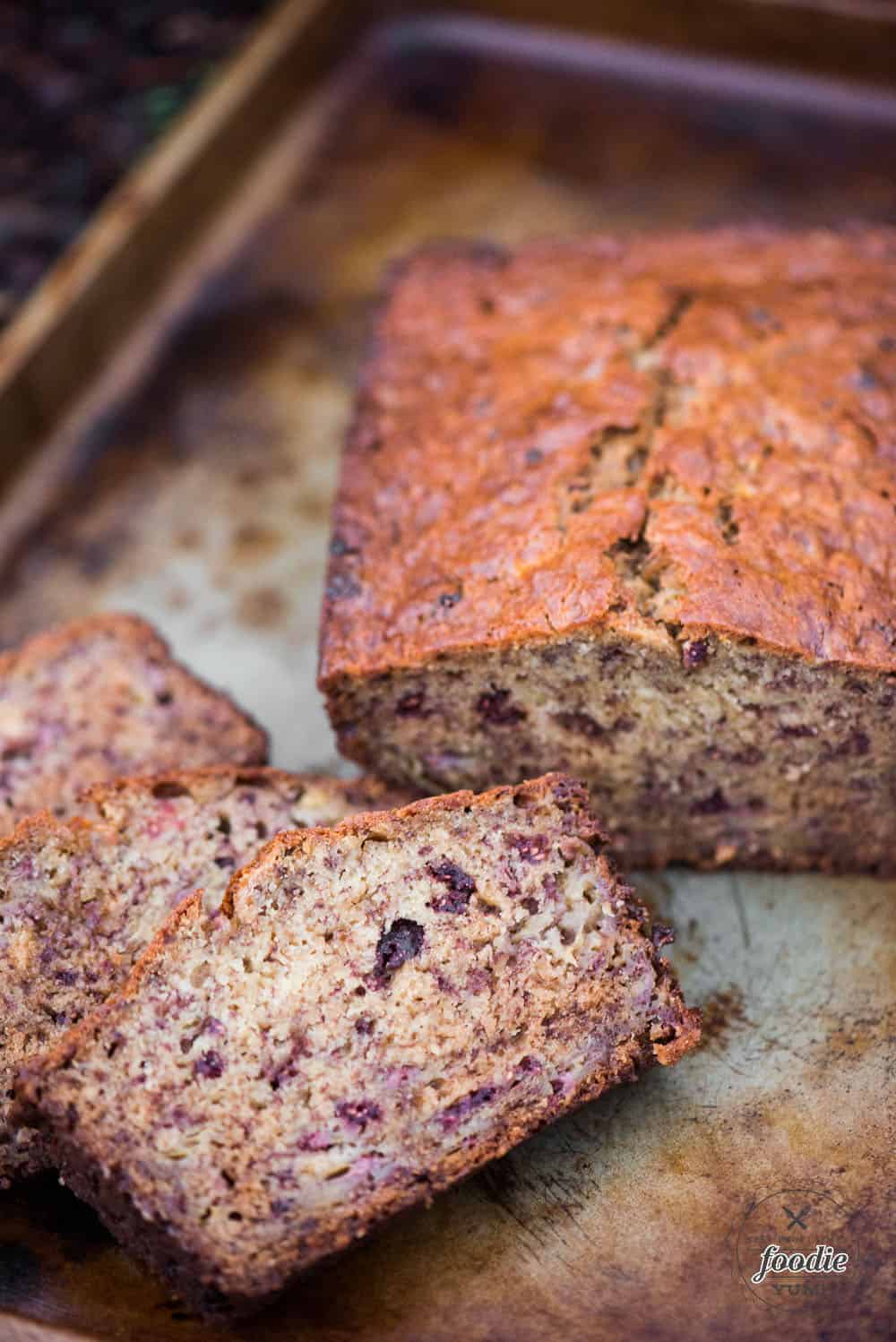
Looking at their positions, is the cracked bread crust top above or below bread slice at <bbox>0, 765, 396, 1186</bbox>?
above

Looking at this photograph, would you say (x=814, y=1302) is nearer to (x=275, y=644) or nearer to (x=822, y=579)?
(x=822, y=579)

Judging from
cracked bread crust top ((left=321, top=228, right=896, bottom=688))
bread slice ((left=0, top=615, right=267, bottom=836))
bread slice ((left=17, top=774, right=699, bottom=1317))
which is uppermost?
cracked bread crust top ((left=321, top=228, right=896, bottom=688))

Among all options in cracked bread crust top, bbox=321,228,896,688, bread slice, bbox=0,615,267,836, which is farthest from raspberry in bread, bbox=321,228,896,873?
bread slice, bbox=0,615,267,836

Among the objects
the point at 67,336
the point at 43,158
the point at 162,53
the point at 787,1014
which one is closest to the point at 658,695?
the point at 787,1014

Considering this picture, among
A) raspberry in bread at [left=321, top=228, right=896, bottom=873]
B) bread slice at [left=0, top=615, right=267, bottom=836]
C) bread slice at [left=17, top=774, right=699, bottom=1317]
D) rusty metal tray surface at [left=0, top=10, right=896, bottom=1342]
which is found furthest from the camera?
bread slice at [left=0, top=615, right=267, bottom=836]

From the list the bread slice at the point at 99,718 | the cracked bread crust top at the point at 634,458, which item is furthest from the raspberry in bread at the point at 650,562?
the bread slice at the point at 99,718

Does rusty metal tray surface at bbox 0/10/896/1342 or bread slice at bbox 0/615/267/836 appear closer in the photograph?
rusty metal tray surface at bbox 0/10/896/1342

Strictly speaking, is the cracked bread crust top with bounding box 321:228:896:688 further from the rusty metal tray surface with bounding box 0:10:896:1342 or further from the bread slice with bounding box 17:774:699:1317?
the rusty metal tray surface with bounding box 0:10:896:1342
